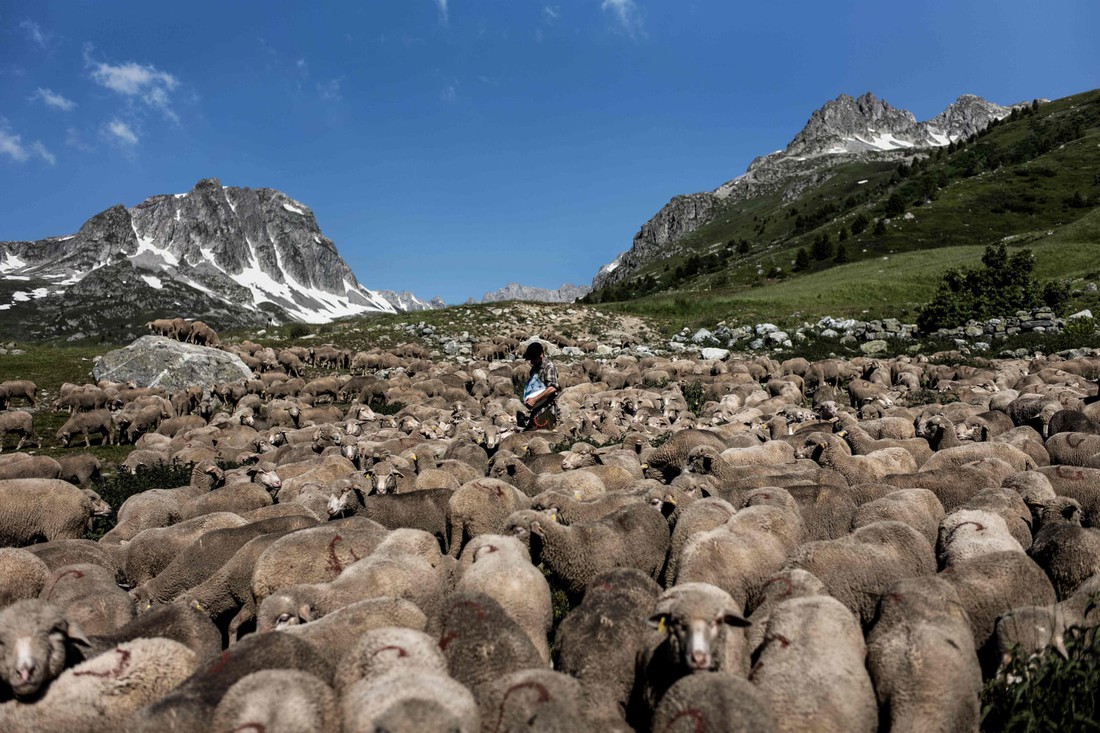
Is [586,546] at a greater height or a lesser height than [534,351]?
lesser

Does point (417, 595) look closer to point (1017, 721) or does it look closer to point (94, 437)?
point (1017, 721)

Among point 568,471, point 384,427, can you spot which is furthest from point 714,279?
point 568,471

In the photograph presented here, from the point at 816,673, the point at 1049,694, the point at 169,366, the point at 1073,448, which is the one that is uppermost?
the point at 169,366

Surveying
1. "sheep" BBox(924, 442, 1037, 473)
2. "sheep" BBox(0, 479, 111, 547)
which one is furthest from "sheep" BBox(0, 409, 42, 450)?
"sheep" BBox(924, 442, 1037, 473)

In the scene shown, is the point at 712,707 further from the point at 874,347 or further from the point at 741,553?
the point at 874,347

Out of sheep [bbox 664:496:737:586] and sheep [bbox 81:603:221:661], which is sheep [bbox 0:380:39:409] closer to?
sheep [bbox 81:603:221:661]

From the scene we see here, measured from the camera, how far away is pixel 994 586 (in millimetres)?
6879

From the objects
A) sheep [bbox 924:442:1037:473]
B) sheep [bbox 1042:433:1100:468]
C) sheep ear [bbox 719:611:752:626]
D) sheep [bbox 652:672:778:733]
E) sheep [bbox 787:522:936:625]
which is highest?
sheep ear [bbox 719:611:752:626]

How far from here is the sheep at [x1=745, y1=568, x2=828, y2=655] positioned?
20.1 feet

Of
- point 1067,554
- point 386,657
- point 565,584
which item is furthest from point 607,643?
point 1067,554

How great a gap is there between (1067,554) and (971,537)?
0.99m

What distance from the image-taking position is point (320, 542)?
8.56 m

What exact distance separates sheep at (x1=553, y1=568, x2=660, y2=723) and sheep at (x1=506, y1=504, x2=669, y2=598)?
5.77ft

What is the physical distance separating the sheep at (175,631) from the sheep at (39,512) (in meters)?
7.43
